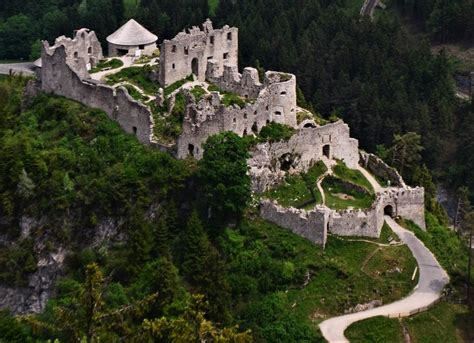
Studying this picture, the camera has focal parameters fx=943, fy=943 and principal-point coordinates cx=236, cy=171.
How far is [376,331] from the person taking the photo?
5606cm

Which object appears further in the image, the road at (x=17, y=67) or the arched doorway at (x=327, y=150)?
the road at (x=17, y=67)

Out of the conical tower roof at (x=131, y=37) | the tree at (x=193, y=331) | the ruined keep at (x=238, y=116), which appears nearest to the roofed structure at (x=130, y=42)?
the conical tower roof at (x=131, y=37)

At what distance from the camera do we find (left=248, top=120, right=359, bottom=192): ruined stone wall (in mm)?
64562

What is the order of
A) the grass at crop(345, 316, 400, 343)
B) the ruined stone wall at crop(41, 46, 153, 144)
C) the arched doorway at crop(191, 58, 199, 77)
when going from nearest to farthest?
the grass at crop(345, 316, 400, 343), the ruined stone wall at crop(41, 46, 153, 144), the arched doorway at crop(191, 58, 199, 77)

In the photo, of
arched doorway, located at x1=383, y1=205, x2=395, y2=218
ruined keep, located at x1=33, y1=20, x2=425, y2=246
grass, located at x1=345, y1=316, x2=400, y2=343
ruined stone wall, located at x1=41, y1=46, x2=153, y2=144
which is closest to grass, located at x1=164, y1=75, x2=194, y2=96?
ruined keep, located at x1=33, y1=20, x2=425, y2=246

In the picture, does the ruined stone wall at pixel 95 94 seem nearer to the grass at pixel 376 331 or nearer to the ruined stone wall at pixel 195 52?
the ruined stone wall at pixel 195 52

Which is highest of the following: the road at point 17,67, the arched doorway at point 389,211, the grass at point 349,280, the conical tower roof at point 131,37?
the conical tower roof at point 131,37

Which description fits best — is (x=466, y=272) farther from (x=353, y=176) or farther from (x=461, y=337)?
(x=353, y=176)

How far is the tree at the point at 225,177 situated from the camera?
202 feet

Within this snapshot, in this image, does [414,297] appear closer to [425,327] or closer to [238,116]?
[425,327]

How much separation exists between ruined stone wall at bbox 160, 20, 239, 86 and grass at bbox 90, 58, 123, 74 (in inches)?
224

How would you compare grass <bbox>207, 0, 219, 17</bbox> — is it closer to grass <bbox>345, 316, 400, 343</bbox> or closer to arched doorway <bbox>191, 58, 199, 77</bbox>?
arched doorway <bbox>191, 58, 199, 77</bbox>

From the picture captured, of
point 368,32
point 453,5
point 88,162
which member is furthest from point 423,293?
point 453,5

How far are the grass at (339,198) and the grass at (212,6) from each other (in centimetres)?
6071
